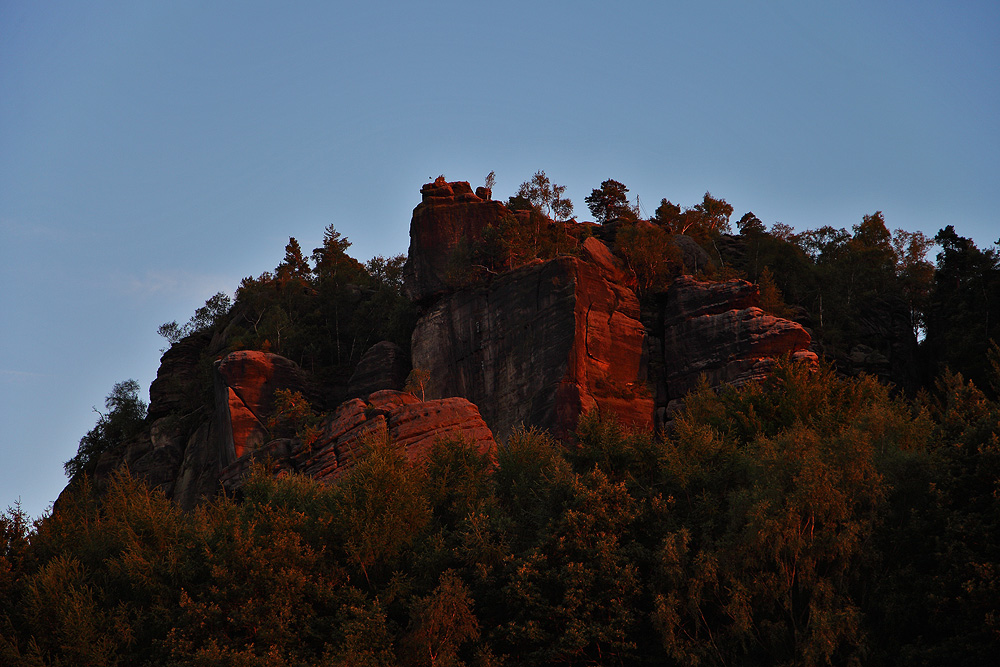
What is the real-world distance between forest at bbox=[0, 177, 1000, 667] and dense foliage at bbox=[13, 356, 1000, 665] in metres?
0.07

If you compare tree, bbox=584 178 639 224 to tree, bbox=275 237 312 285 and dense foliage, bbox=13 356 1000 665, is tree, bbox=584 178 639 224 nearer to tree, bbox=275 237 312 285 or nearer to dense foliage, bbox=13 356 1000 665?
tree, bbox=275 237 312 285

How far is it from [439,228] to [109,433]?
3169 cm

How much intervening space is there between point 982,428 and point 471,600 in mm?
14999

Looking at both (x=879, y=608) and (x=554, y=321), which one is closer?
(x=879, y=608)

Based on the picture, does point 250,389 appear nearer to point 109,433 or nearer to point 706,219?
point 109,433

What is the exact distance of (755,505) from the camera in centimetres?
2650

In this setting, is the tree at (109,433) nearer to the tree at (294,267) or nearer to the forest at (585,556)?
the tree at (294,267)

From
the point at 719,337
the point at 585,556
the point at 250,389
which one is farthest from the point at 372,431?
the point at 585,556

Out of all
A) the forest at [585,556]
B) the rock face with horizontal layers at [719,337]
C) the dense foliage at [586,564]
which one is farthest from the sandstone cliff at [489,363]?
the dense foliage at [586,564]

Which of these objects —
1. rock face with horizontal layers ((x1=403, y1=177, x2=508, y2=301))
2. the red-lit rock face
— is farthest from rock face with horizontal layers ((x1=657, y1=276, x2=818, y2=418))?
the red-lit rock face

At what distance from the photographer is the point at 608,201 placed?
8131 centimetres

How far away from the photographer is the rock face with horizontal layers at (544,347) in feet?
176

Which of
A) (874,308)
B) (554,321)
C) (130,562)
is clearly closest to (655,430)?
(554,321)

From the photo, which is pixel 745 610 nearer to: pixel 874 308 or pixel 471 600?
pixel 471 600
